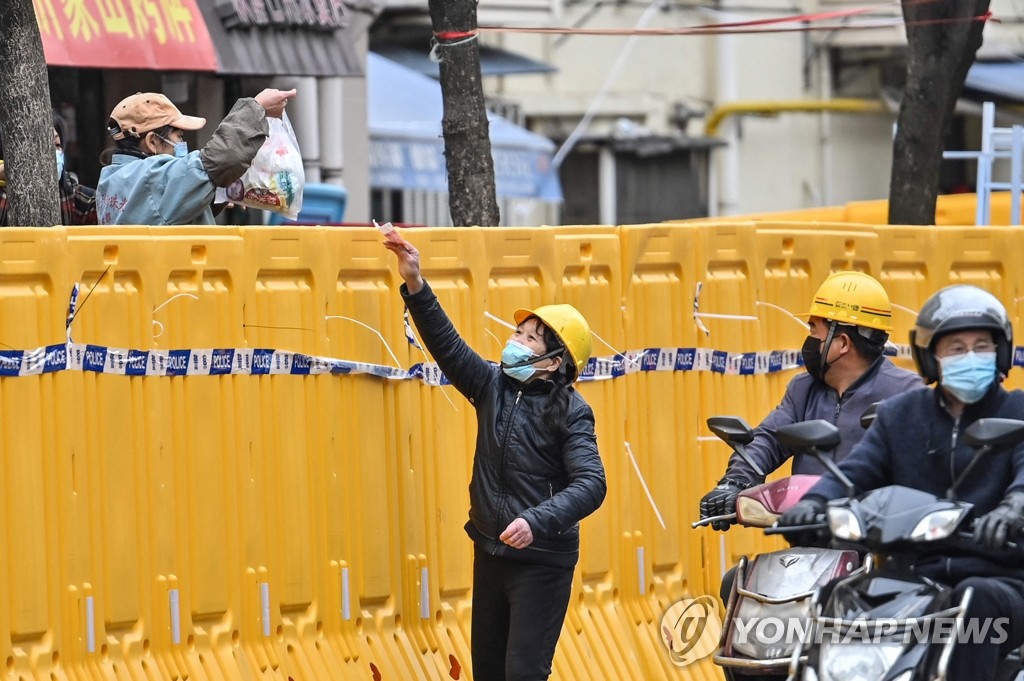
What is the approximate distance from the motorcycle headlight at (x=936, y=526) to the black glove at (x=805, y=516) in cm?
32

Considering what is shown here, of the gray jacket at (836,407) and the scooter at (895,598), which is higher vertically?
the gray jacket at (836,407)

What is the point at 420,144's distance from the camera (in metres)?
20.6

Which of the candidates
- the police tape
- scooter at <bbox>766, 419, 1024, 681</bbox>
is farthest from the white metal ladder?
scooter at <bbox>766, 419, 1024, 681</bbox>

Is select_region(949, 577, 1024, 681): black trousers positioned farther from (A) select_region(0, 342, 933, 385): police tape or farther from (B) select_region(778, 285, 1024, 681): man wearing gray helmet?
(A) select_region(0, 342, 933, 385): police tape

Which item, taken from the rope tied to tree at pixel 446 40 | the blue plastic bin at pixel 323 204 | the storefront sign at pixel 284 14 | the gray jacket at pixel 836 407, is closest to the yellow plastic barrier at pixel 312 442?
the gray jacket at pixel 836 407

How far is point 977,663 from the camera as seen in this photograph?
5.18 m

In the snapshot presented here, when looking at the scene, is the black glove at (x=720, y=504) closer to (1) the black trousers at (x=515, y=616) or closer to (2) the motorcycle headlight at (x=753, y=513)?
(2) the motorcycle headlight at (x=753, y=513)

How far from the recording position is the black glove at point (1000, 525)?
5.13 meters

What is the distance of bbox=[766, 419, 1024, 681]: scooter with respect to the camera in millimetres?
5023

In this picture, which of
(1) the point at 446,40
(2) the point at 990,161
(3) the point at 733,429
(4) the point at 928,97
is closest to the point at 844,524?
(3) the point at 733,429

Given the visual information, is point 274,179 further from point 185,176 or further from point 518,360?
point 518,360

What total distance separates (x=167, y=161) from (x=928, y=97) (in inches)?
271

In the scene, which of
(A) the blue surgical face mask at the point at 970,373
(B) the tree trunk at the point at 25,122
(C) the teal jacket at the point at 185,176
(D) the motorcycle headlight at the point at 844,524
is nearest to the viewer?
(D) the motorcycle headlight at the point at 844,524

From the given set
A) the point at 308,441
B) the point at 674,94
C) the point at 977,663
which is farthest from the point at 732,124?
the point at 977,663
